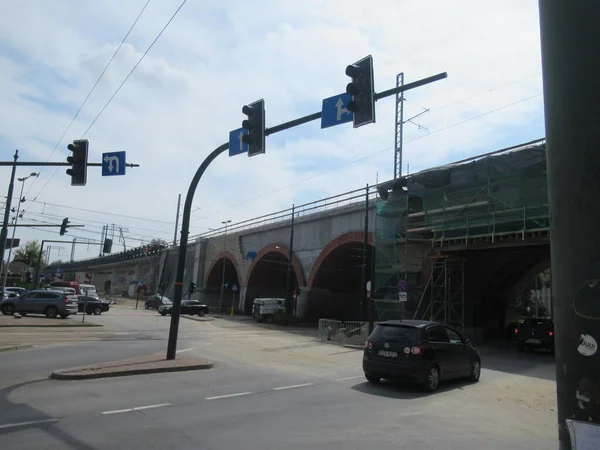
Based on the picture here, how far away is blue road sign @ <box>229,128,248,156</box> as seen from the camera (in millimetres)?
13229

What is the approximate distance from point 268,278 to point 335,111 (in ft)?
135

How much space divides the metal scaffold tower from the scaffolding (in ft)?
0.17

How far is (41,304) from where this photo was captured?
30.8 meters

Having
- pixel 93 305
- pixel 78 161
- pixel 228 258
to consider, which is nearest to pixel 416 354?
pixel 78 161

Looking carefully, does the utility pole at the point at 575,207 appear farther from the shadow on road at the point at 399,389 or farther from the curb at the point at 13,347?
the curb at the point at 13,347

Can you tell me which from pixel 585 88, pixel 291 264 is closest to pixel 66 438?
pixel 585 88

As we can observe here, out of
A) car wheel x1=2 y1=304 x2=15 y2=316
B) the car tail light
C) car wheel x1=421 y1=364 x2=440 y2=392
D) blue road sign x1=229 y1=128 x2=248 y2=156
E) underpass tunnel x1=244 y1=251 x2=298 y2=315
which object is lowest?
car wheel x1=421 y1=364 x2=440 y2=392

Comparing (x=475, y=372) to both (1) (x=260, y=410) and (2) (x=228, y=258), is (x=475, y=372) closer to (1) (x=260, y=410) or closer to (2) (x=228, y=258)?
(1) (x=260, y=410)

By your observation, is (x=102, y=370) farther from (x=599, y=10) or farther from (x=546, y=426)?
(x=599, y=10)

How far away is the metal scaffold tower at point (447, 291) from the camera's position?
84.7 feet

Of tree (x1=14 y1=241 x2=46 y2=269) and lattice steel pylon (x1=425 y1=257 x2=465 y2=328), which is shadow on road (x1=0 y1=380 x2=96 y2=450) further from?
tree (x1=14 y1=241 x2=46 y2=269)

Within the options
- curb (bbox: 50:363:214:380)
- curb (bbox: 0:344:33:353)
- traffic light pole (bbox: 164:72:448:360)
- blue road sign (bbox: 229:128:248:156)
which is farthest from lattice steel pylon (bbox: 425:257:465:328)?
curb (bbox: 0:344:33:353)

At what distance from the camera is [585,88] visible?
6.11 ft

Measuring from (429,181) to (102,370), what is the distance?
66.7 feet
